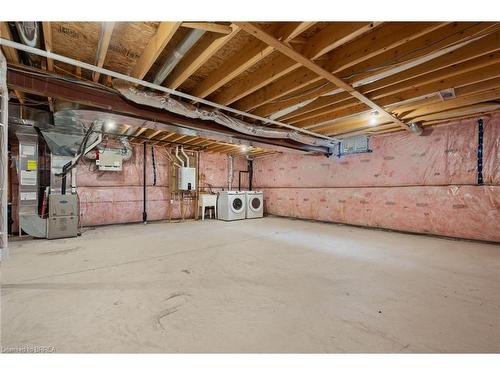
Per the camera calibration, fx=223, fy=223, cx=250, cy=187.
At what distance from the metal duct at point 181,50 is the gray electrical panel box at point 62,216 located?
3260 millimetres

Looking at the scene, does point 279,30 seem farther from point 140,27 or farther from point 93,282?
point 93,282

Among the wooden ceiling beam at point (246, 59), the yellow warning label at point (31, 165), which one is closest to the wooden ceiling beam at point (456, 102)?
the wooden ceiling beam at point (246, 59)

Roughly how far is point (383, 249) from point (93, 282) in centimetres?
374

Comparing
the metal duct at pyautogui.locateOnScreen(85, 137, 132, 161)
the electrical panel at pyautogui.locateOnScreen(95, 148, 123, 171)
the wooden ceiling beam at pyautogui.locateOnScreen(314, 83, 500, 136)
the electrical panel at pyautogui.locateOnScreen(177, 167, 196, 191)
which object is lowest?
the electrical panel at pyautogui.locateOnScreen(177, 167, 196, 191)

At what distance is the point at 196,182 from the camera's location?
6.84 metres

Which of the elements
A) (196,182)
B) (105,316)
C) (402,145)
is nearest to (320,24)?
(105,316)

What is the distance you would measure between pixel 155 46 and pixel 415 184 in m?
5.00

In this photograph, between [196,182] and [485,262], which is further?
[196,182]

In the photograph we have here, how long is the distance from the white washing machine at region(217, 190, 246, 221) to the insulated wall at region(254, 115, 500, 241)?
71.2 inches

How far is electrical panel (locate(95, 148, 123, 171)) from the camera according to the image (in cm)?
520

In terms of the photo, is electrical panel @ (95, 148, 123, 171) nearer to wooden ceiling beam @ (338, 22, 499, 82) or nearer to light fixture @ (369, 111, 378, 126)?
wooden ceiling beam @ (338, 22, 499, 82)

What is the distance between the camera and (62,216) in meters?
4.05

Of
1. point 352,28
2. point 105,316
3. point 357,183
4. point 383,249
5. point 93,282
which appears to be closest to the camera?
point 105,316

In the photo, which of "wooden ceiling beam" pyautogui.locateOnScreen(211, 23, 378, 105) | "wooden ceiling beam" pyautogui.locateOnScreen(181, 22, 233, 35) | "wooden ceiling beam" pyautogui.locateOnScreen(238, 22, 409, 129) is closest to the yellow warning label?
"wooden ceiling beam" pyautogui.locateOnScreen(211, 23, 378, 105)
